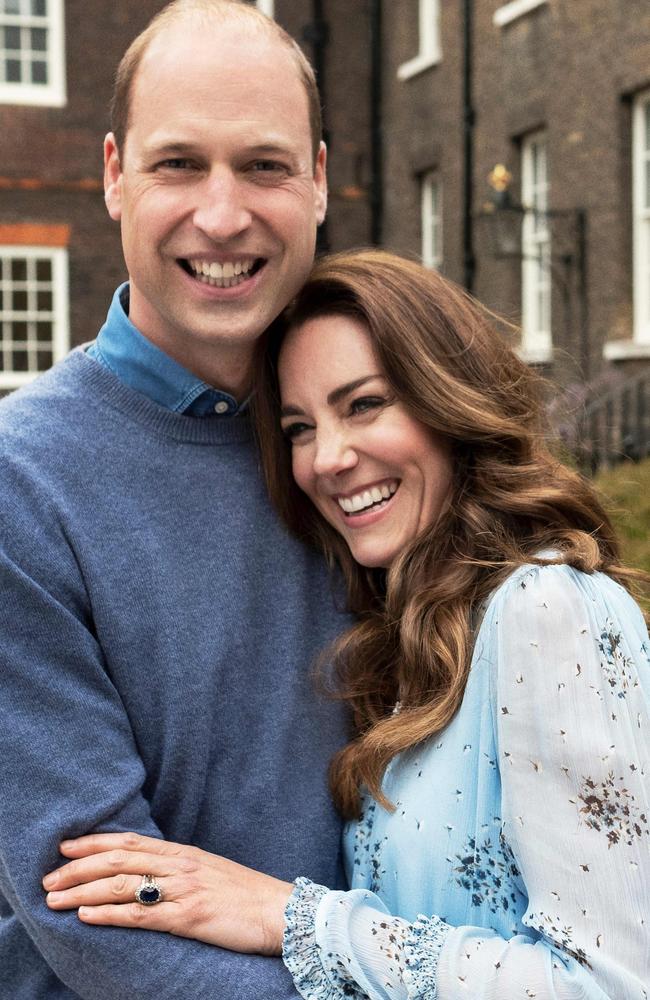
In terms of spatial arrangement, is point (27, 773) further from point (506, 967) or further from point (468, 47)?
point (468, 47)

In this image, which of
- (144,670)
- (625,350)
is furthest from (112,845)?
(625,350)

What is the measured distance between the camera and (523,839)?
6.59 feet

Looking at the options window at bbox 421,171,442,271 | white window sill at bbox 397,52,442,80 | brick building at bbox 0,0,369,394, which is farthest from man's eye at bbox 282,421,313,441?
window at bbox 421,171,442,271

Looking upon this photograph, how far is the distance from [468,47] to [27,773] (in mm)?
14278

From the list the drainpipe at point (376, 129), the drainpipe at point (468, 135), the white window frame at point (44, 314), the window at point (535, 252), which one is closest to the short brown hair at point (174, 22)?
the drainpipe at point (468, 135)

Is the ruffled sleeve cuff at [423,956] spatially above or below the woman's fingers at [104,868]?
below

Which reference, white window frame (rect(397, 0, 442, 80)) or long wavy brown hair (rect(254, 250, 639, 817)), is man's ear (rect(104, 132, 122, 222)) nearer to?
long wavy brown hair (rect(254, 250, 639, 817))

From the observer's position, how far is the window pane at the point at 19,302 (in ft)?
56.6

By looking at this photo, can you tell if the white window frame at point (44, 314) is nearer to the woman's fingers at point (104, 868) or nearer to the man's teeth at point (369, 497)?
the man's teeth at point (369, 497)

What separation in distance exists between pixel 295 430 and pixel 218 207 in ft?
1.60

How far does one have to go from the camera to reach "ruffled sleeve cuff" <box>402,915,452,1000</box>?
78.5 inches

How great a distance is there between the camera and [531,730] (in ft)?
6.67

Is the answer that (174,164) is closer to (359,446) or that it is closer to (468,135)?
(359,446)

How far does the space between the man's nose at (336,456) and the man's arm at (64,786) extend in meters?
0.60
